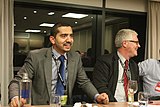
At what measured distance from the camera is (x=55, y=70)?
231 cm

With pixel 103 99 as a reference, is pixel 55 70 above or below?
above

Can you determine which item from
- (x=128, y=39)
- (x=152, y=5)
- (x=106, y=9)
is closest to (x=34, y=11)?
(x=106, y=9)

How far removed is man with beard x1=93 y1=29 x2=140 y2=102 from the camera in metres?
2.66

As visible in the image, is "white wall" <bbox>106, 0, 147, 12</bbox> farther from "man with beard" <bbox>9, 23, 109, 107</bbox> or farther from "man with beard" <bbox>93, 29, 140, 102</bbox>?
"man with beard" <bbox>9, 23, 109, 107</bbox>

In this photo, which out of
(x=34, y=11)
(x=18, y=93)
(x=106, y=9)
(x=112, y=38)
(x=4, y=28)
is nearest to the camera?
(x=18, y=93)

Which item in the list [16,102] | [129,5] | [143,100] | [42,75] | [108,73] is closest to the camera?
[16,102]

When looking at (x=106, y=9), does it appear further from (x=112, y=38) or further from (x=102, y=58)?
(x=102, y=58)

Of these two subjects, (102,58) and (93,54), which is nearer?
(102,58)

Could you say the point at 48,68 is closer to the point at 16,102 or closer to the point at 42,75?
the point at 42,75

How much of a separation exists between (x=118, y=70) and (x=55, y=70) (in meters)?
0.78

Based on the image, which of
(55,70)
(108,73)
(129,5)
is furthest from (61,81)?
(129,5)

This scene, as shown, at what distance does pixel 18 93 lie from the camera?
1887 mm

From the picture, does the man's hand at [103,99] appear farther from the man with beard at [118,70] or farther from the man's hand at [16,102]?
the man's hand at [16,102]

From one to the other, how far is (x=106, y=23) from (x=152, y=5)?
2.89 feet
